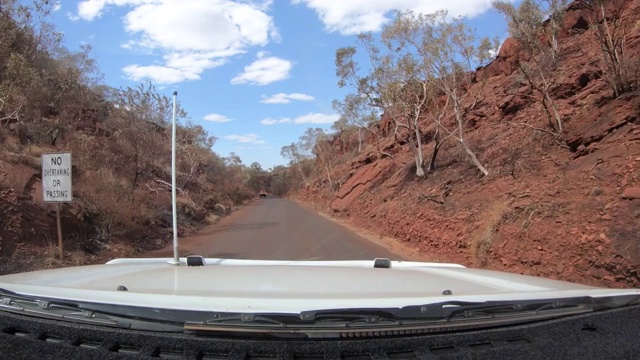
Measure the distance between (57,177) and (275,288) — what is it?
9265mm

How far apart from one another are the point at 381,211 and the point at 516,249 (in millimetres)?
13041

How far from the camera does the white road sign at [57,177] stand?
34.0ft

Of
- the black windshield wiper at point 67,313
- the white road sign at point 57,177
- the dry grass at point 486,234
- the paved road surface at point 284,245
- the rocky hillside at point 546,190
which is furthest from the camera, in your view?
the paved road surface at point 284,245

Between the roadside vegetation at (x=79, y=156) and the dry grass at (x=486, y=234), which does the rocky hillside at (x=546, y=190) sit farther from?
the roadside vegetation at (x=79, y=156)

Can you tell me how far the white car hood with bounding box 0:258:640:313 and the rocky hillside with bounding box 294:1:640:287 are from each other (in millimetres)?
5902

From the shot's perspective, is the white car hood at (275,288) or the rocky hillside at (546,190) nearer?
the white car hood at (275,288)

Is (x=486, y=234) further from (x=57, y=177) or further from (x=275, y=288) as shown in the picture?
(x=275, y=288)

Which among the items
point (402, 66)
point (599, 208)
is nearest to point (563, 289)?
point (599, 208)

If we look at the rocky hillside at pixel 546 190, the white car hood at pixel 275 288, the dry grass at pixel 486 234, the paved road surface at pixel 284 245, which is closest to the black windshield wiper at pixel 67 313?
the white car hood at pixel 275 288

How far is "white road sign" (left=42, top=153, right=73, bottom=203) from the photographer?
1038 centimetres

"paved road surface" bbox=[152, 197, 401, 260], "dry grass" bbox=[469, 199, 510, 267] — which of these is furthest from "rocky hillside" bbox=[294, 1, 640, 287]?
"paved road surface" bbox=[152, 197, 401, 260]

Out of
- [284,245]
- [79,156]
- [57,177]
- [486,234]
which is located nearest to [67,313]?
[57,177]

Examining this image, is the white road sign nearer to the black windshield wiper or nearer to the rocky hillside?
the black windshield wiper

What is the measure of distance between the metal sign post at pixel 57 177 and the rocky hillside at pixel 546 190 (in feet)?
29.6
